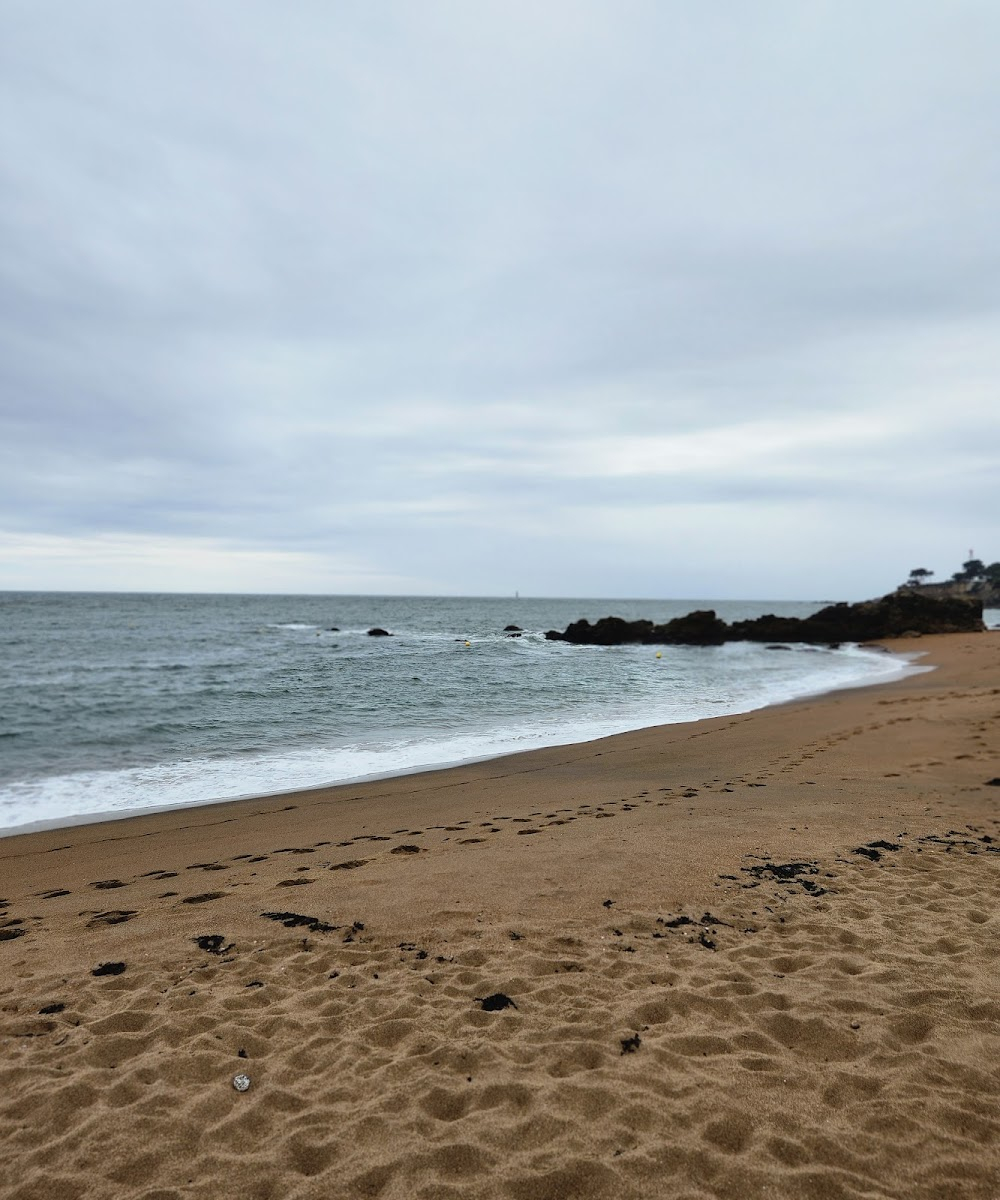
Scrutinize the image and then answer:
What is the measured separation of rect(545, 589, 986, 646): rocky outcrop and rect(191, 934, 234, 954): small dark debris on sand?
43594 mm

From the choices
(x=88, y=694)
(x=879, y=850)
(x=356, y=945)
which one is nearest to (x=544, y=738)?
(x=879, y=850)

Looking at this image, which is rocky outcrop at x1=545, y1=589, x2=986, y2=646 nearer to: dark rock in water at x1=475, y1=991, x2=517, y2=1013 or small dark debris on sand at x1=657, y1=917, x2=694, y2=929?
small dark debris on sand at x1=657, y1=917, x2=694, y2=929

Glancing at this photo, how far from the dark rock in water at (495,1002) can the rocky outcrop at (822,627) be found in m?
44.2

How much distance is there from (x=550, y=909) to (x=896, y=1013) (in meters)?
2.47

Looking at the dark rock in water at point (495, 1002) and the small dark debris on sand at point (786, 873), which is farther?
the small dark debris on sand at point (786, 873)

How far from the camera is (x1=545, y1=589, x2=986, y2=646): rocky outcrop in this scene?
48844 millimetres

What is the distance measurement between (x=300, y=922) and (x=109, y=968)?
4.34 feet

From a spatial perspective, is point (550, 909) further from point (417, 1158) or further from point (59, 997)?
point (59, 997)

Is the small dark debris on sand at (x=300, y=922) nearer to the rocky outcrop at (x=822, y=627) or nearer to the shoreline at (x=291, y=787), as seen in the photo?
the shoreline at (x=291, y=787)

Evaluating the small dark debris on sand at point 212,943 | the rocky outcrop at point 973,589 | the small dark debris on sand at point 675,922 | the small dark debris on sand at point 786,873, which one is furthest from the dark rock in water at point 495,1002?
the rocky outcrop at point 973,589

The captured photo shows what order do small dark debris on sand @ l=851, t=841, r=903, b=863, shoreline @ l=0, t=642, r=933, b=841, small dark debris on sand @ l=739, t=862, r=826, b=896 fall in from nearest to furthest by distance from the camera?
small dark debris on sand @ l=739, t=862, r=826, b=896 < small dark debris on sand @ l=851, t=841, r=903, b=863 < shoreline @ l=0, t=642, r=933, b=841

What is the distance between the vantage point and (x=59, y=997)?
427cm

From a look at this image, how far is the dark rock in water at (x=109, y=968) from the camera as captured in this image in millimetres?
4590

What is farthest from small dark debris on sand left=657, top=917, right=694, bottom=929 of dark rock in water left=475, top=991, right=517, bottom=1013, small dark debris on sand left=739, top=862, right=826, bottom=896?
dark rock in water left=475, top=991, right=517, bottom=1013
